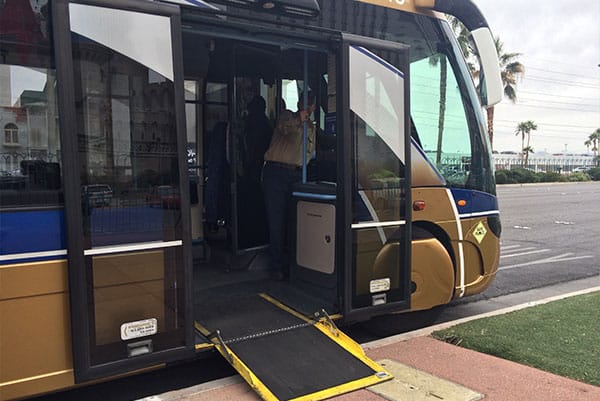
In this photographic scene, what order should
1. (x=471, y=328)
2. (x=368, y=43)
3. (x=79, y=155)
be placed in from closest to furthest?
1. (x=79, y=155)
2. (x=368, y=43)
3. (x=471, y=328)

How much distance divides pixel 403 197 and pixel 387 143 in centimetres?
49

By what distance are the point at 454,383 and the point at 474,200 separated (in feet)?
6.56

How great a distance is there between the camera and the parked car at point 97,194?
3.13 meters

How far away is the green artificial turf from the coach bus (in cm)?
44

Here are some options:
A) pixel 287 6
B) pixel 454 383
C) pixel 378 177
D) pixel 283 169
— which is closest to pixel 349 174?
pixel 378 177

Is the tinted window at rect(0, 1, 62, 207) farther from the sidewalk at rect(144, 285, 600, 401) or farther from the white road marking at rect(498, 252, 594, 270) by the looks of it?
the white road marking at rect(498, 252, 594, 270)

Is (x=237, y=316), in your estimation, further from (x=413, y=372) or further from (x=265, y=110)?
(x=265, y=110)

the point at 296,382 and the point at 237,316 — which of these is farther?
the point at 237,316

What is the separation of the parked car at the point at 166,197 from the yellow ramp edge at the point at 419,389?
1867 mm

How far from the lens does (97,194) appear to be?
318 cm

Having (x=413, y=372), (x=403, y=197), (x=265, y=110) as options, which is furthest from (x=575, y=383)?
(x=265, y=110)

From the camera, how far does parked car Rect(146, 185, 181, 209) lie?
134 inches

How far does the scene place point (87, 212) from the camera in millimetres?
3135

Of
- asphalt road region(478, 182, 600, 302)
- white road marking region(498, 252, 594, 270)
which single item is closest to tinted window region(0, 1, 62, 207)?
asphalt road region(478, 182, 600, 302)
